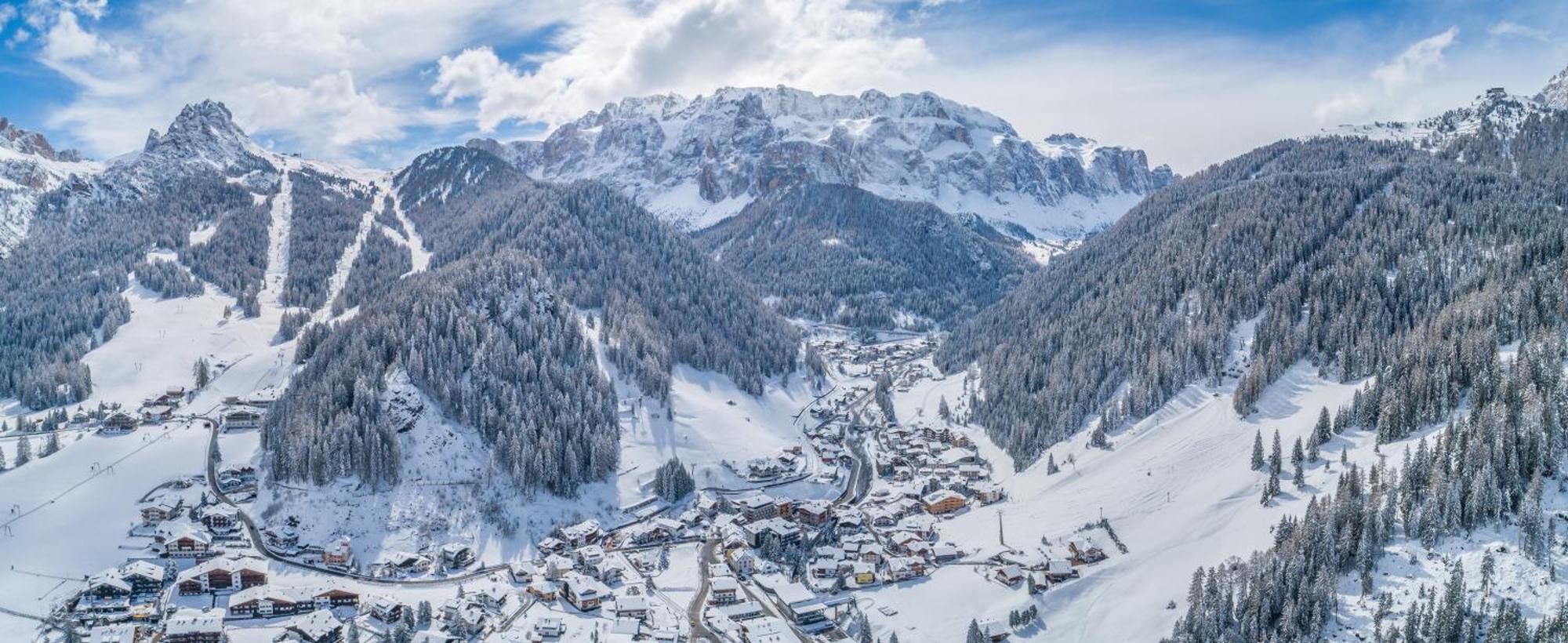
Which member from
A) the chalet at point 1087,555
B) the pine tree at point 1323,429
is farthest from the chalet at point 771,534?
the pine tree at point 1323,429

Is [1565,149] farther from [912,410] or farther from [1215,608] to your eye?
[1215,608]

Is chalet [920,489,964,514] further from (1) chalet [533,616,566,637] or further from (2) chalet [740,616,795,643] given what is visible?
(1) chalet [533,616,566,637]

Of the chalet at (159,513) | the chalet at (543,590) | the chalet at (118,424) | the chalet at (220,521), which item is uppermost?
the chalet at (118,424)

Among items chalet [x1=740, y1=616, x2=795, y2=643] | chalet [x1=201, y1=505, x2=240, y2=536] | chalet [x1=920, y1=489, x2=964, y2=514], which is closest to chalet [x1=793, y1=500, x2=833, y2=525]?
chalet [x1=920, y1=489, x2=964, y2=514]

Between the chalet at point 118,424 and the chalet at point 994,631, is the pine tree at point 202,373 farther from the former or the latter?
the chalet at point 994,631

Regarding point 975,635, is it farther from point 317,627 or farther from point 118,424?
point 118,424

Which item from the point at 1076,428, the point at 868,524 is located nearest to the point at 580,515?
the point at 868,524
